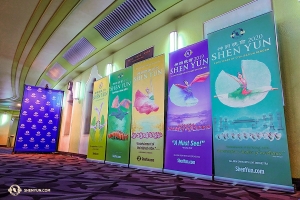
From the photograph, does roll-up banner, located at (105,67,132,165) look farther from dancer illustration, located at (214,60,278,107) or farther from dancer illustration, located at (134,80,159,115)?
dancer illustration, located at (214,60,278,107)

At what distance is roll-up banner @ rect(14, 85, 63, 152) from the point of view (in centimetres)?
711

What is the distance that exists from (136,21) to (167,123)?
7.35 feet

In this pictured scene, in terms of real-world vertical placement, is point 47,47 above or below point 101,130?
above

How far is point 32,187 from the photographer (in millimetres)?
1765

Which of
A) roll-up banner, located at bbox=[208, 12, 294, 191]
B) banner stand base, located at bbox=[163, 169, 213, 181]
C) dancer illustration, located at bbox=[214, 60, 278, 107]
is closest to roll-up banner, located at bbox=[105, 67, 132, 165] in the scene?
banner stand base, located at bbox=[163, 169, 213, 181]

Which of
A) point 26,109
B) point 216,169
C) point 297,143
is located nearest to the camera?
point 297,143

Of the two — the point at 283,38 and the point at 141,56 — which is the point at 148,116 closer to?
the point at 141,56

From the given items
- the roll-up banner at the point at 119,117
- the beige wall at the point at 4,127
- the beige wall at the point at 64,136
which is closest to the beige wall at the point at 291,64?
the roll-up banner at the point at 119,117

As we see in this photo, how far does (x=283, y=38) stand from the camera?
250cm

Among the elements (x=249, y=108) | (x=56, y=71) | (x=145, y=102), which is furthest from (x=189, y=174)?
(x=56, y=71)

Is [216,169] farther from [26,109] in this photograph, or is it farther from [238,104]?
[26,109]

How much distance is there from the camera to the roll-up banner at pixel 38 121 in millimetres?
7113

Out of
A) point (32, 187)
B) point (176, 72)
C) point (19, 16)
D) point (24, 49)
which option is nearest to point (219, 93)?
point (176, 72)

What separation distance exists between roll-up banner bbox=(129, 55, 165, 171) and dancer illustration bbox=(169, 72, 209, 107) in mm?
237
